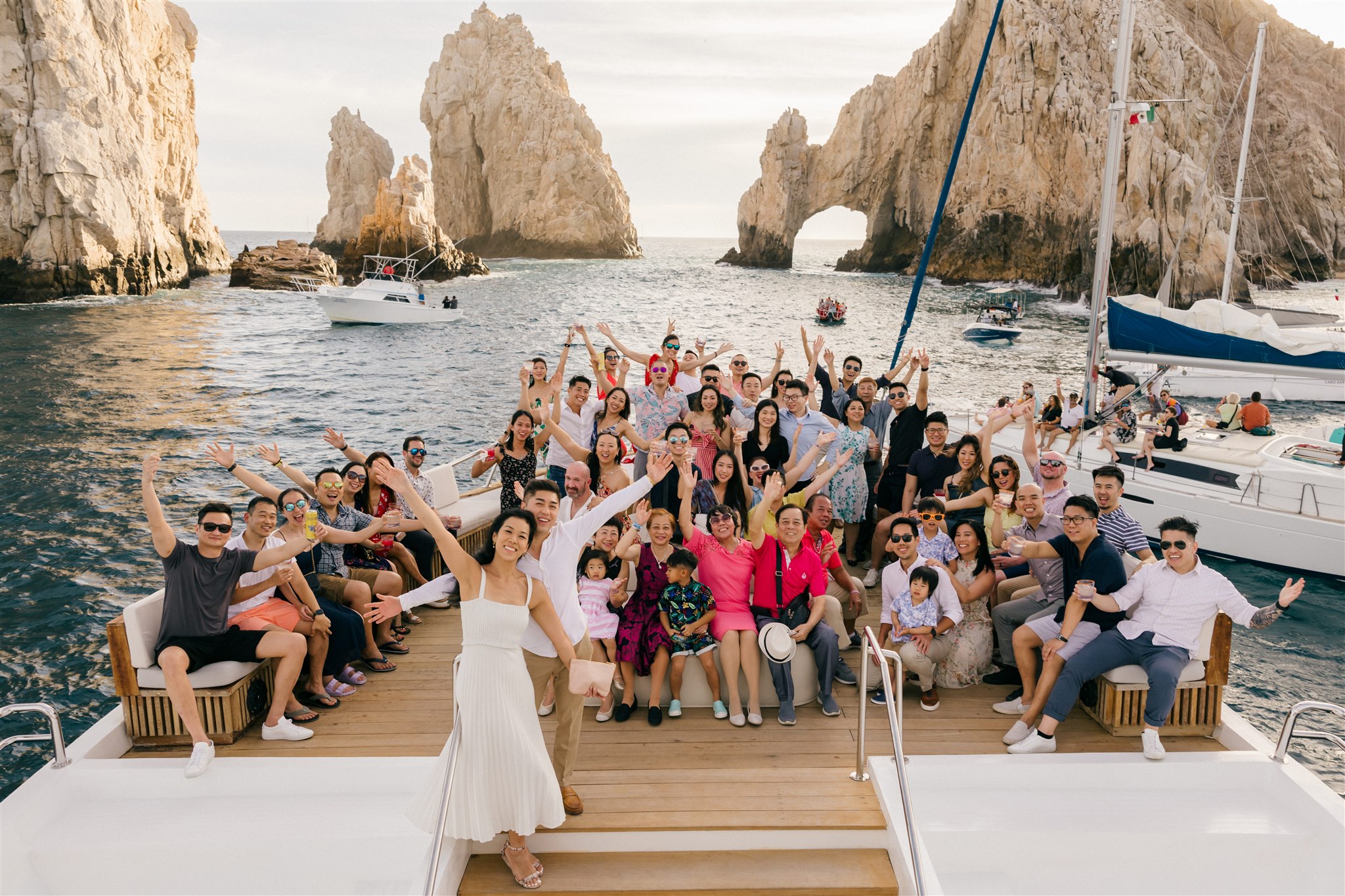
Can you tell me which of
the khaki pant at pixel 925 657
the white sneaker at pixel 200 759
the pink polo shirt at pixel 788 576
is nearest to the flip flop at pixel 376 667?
the white sneaker at pixel 200 759

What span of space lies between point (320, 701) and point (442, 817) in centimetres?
267

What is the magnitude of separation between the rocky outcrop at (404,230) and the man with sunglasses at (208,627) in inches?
2485

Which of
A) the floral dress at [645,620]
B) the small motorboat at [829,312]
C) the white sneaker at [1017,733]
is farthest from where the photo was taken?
the small motorboat at [829,312]

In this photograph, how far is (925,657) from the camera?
18.7 feet

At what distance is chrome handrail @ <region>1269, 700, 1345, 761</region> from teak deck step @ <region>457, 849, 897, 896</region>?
2357 millimetres

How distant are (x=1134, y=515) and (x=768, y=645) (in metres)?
10.3

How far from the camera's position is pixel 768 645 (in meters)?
5.44

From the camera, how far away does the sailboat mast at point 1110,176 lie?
37.5ft

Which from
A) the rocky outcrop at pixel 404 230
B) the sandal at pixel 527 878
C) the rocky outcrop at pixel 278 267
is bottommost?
the sandal at pixel 527 878

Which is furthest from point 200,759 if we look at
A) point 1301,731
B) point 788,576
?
point 1301,731

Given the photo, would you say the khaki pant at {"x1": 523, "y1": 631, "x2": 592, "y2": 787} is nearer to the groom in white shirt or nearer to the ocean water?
the groom in white shirt

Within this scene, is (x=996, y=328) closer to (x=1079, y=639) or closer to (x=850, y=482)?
(x=850, y=482)

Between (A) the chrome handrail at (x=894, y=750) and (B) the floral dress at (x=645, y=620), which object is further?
(B) the floral dress at (x=645, y=620)

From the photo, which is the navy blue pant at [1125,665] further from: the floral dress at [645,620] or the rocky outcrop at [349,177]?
the rocky outcrop at [349,177]
